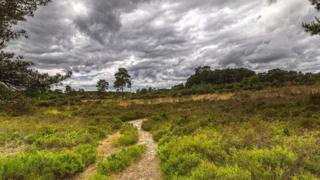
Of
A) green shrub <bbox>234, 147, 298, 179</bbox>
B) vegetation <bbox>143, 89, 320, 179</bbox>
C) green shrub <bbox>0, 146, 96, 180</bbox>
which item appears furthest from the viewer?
green shrub <bbox>0, 146, 96, 180</bbox>

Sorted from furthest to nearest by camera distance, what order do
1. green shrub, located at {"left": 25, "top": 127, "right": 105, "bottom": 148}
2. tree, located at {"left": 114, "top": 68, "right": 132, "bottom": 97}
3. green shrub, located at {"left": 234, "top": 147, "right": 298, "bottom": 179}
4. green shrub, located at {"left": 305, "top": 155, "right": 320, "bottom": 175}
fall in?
tree, located at {"left": 114, "top": 68, "right": 132, "bottom": 97} → green shrub, located at {"left": 25, "top": 127, "right": 105, "bottom": 148} → green shrub, located at {"left": 305, "top": 155, "right": 320, "bottom": 175} → green shrub, located at {"left": 234, "top": 147, "right": 298, "bottom": 179}

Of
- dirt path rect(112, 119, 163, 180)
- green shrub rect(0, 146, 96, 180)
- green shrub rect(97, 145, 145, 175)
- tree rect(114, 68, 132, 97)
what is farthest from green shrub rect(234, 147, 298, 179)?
tree rect(114, 68, 132, 97)

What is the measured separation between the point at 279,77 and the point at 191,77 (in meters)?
34.6

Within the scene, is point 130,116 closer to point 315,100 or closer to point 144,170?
point 315,100

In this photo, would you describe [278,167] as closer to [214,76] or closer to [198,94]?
[198,94]

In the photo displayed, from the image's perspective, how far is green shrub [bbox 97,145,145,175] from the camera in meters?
10.1

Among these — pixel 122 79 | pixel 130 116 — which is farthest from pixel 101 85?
pixel 130 116

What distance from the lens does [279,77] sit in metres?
68.4

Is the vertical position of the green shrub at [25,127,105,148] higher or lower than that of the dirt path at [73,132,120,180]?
higher

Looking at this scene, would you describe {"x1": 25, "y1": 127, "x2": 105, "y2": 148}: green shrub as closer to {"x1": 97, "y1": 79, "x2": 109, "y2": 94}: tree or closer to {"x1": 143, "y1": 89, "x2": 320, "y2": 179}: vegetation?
{"x1": 143, "y1": 89, "x2": 320, "y2": 179}: vegetation

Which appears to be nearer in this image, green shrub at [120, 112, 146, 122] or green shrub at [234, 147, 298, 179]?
green shrub at [234, 147, 298, 179]

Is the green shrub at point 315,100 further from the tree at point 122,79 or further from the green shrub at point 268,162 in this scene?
the tree at point 122,79

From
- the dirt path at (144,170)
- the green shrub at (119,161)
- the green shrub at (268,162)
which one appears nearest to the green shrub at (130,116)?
the green shrub at (119,161)

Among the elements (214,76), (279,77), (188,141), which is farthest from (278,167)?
(214,76)
